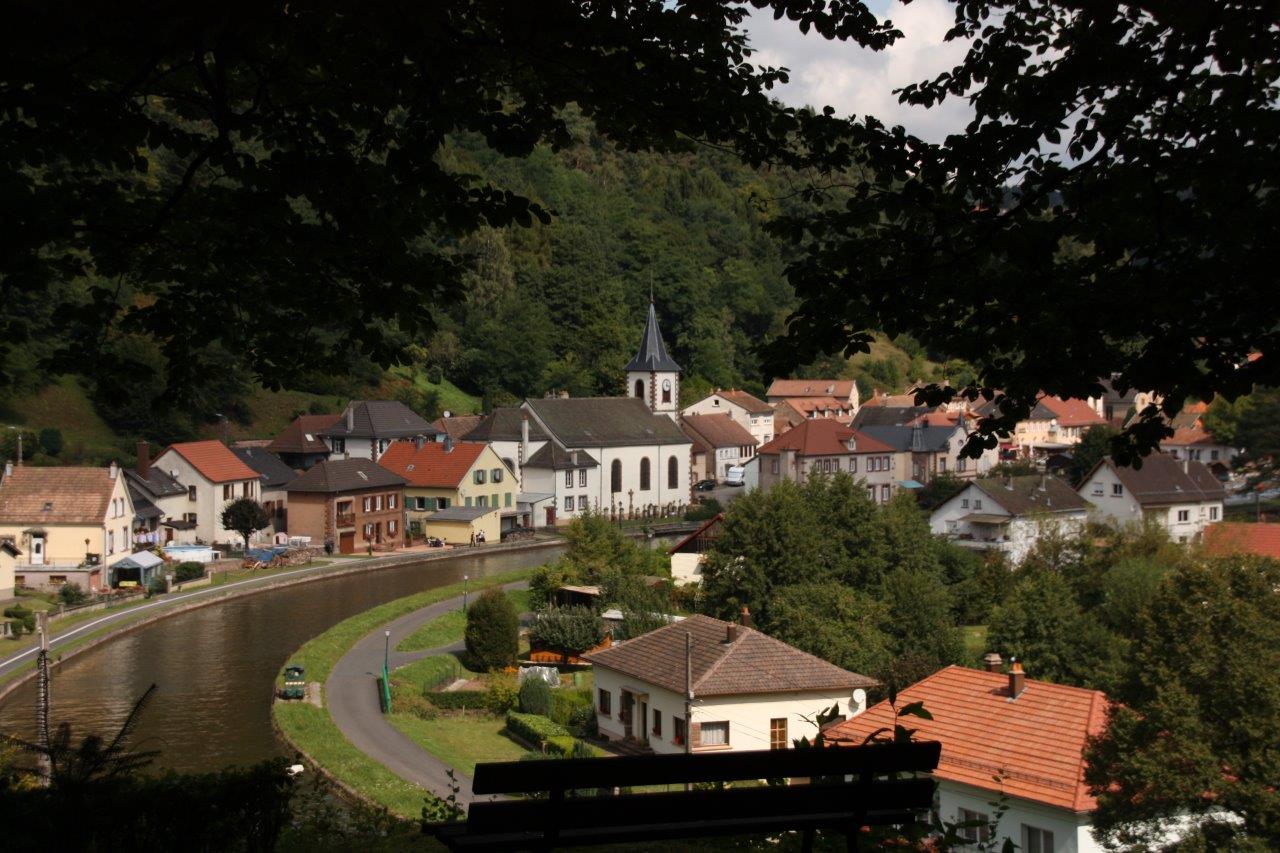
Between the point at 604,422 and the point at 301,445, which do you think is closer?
the point at 301,445

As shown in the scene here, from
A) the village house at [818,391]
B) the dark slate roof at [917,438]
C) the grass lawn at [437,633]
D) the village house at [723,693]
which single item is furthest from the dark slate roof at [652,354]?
the village house at [723,693]

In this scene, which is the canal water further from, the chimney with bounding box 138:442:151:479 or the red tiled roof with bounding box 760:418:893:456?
the red tiled roof with bounding box 760:418:893:456

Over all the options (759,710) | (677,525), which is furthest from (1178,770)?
(677,525)

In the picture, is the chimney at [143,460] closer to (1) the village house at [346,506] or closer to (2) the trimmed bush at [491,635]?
(1) the village house at [346,506]

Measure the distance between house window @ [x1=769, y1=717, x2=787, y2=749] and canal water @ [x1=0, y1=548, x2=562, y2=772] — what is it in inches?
259

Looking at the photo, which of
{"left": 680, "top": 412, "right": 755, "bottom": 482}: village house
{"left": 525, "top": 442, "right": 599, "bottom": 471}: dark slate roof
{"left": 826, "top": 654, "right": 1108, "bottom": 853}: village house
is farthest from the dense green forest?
{"left": 826, "top": 654, "right": 1108, "bottom": 853}: village house

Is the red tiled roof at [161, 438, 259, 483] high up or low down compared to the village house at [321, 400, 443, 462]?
down

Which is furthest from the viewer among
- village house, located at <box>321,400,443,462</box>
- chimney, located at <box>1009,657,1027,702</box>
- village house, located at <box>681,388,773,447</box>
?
village house, located at <box>681,388,773,447</box>

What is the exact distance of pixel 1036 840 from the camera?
11.9 meters

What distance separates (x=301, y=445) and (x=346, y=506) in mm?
6028

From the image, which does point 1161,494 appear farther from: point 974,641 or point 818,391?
point 818,391

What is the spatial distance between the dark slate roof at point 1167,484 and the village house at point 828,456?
1018 cm

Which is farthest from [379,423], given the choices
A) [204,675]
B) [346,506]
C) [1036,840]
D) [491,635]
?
[1036,840]

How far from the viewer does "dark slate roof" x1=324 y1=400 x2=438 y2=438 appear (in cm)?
4266
